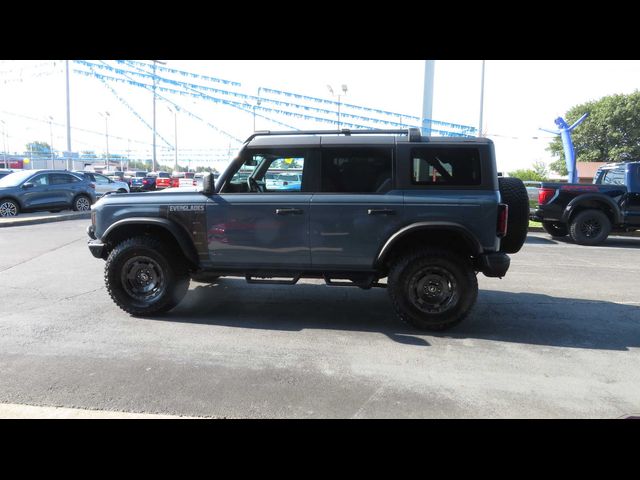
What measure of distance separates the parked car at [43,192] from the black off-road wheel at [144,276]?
11.8 m

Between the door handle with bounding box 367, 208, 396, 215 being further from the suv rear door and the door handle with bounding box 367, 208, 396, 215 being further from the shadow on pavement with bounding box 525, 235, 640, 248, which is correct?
the shadow on pavement with bounding box 525, 235, 640, 248

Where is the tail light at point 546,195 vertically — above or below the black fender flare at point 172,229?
above

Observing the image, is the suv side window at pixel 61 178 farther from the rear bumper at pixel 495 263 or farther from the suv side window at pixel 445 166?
the rear bumper at pixel 495 263

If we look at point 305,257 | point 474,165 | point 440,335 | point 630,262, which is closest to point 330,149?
point 305,257

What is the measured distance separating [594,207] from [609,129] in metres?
46.8

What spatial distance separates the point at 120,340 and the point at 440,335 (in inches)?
131

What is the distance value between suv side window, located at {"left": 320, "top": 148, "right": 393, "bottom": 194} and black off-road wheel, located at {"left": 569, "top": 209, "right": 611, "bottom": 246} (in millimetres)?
8208

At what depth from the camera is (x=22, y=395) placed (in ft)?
11.0

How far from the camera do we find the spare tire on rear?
518 cm

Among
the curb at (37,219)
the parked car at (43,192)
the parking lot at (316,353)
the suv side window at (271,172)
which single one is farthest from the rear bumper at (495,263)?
the parked car at (43,192)

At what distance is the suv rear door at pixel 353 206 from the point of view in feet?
15.9

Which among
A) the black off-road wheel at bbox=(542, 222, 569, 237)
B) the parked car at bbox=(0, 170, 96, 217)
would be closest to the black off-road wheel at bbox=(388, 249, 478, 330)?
the black off-road wheel at bbox=(542, 222, 569, 237)

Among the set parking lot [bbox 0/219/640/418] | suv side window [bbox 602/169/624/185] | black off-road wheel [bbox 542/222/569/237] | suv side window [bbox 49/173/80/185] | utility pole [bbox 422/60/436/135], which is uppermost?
utility pole [bbox 422/60/436/135]

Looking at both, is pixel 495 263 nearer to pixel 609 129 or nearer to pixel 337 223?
pixel 337 223
